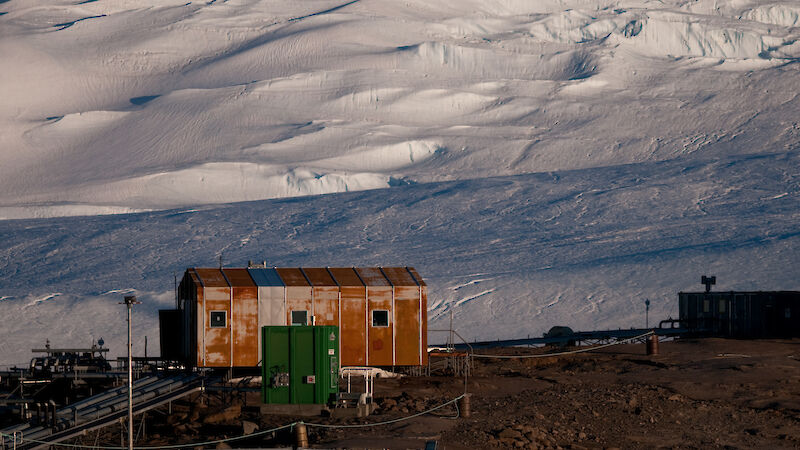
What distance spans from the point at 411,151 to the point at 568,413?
85738mm

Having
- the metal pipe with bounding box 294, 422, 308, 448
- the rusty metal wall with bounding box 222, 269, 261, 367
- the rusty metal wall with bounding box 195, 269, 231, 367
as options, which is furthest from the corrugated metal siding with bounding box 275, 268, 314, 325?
the metal pipe with bounding box 294, 422, 308, 448

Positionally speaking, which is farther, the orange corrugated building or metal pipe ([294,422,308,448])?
the orange corrugated building

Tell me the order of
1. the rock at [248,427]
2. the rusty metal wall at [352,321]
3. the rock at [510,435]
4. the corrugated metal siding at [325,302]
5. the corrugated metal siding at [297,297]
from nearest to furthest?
the rock at [510,435] → the rock at [248,427] → the corrugated metal siding at [297,297] → the corrugated metal siding at [325,302] → the rusty metal wall at [352,321]

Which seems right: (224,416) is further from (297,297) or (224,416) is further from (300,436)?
(297,297)

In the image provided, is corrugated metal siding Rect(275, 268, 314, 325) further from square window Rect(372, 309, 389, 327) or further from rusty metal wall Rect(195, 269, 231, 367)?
square window Rect(372, 309, 389, 327)

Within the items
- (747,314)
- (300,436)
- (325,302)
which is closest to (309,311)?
(325,302)

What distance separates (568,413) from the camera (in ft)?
87.9

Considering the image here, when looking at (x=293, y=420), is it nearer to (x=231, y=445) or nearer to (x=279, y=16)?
(x=231, y=445)

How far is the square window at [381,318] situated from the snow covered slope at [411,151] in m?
35.2

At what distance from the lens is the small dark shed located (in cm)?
4247

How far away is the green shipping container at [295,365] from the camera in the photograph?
27.0 m

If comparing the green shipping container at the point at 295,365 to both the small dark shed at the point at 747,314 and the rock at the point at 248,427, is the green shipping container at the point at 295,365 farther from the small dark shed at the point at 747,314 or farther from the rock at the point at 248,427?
the small dark shed at the point at 747,314

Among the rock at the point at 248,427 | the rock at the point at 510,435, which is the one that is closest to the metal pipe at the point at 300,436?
the rock at the point at 248,427

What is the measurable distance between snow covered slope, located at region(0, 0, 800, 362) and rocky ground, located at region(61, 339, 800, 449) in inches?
1349
